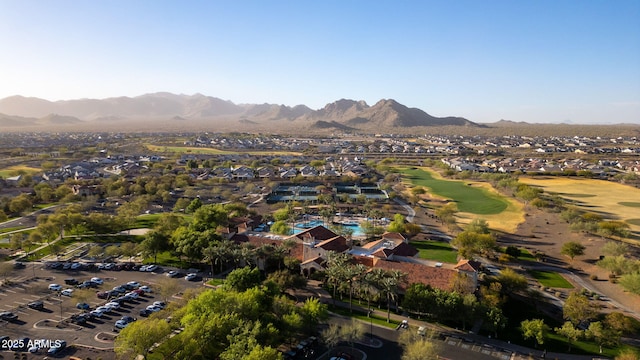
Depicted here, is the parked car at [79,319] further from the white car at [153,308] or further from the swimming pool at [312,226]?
the swimming pool at [312,226]

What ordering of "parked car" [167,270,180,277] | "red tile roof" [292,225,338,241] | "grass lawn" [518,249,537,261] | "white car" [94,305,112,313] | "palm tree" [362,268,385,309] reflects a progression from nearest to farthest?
"palm tree" [362,268,385,309], "white car" [94,305,112,313], "parked car" [167,270,180,277], "red tile roof" [292,225,338,241], "grass lawn" [518,249,537,261]

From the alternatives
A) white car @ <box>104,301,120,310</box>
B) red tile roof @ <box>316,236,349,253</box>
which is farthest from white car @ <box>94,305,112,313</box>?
red tile roof @ <box>316,236,349,253</box>

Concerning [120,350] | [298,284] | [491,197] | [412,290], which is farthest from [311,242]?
[491,197]

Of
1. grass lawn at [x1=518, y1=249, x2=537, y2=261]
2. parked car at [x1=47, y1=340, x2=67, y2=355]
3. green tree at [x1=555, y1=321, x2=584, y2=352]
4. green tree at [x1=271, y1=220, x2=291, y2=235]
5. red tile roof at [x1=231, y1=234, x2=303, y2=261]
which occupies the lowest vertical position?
parked car at [x1=47, y1=340, x2=67, y2=355]

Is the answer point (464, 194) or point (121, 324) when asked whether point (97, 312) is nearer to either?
point (121, 324)

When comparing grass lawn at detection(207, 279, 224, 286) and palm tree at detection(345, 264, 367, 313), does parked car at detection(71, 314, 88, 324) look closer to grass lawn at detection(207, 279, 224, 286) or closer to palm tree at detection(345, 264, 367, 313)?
grass lawn at detection(207, 279, 224, 286)

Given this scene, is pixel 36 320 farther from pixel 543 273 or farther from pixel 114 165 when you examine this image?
pixel 114 165

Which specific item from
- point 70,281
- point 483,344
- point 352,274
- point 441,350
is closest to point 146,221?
point 70,281
